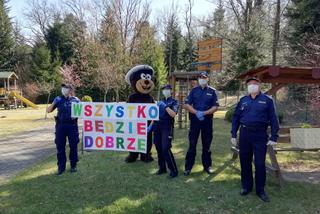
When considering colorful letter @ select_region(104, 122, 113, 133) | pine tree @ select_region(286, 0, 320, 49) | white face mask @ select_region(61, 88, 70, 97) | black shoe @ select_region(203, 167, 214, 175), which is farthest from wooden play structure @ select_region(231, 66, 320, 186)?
pine tree @ select_region(286, 0, 320, 49)

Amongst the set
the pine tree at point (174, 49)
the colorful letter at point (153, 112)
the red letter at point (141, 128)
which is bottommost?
the red letter at point (141, 128)

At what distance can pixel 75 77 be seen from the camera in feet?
122

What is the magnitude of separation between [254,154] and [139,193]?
2.09 m

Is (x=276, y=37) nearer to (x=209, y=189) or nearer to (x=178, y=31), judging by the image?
(x=209, y=189)

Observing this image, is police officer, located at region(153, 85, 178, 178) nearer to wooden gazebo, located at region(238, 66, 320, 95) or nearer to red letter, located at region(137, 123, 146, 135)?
red letter, located at region(137, 123, 146, 135)

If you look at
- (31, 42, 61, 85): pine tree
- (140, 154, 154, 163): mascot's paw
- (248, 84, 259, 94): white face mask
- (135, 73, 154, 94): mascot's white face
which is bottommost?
(140, 154, 154, 163): mascot's paw

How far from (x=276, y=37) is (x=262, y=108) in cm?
1750

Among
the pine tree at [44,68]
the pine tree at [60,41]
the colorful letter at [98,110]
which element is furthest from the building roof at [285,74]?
the pine tree at [60,41]

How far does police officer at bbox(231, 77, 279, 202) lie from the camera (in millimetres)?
5488

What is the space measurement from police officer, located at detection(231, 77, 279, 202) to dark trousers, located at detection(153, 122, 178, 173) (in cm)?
151

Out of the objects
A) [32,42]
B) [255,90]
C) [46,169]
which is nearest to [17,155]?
[46,169]

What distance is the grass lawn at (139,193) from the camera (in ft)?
17.5

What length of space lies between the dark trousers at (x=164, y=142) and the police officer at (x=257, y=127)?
4.94ft

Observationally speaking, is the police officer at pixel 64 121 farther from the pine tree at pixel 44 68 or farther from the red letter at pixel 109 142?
the pine tree at pixel 44 68
